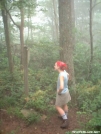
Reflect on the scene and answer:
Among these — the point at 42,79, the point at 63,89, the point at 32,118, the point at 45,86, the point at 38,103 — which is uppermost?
the point at 63,89

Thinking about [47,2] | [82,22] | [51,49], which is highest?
[47,2]

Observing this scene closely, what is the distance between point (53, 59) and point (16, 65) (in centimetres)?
256

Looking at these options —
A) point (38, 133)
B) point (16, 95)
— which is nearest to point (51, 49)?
point (16, 95)

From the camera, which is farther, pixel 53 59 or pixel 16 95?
pixel 53 59

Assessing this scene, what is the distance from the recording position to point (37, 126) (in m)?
5.82

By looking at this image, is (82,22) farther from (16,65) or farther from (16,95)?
(16,95)

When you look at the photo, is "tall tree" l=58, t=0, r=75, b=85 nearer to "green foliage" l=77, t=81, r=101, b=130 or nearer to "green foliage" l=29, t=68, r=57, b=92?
"green foliage" l=77, t=81, r=101, b=130

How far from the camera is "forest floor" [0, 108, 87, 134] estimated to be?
219 inches

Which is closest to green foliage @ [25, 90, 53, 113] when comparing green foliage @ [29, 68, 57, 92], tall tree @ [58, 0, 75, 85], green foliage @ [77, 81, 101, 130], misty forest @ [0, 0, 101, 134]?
misty forest @ [0, 0, 101, 134]

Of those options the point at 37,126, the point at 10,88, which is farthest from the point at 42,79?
the point at 37,126

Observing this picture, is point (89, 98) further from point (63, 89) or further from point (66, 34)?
point (66, 34)

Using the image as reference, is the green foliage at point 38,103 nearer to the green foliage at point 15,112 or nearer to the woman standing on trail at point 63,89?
the green foliage at point 15,112

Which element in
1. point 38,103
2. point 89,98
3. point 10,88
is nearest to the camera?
point 38,103

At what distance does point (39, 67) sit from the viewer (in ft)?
36.4
